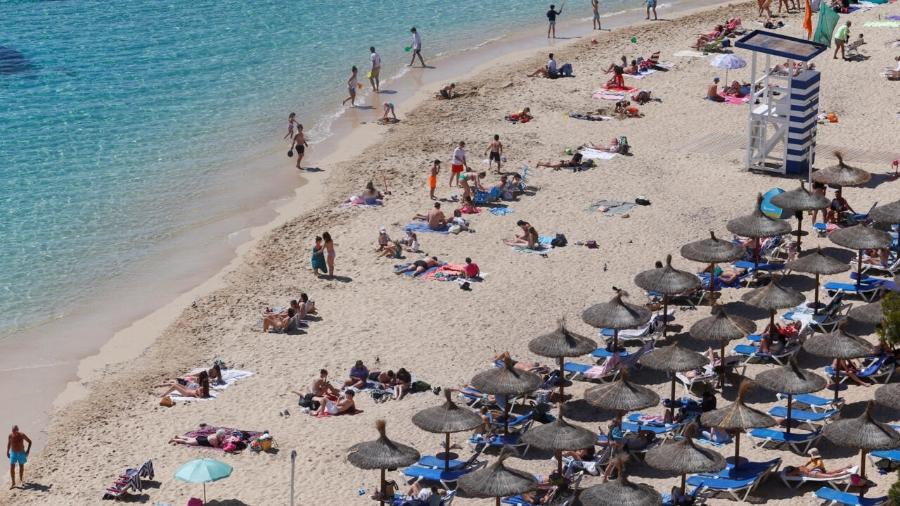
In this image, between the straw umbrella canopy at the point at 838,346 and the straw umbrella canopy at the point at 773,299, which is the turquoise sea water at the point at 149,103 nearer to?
the straw umbrella canopy at the point at 773,299

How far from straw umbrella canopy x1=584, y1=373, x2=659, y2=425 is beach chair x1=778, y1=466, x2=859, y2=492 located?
214cm

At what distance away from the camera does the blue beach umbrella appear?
819 inches

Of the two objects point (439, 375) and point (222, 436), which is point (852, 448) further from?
point (222, 436)

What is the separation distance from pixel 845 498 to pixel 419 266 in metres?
11.5

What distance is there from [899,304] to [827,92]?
19.3 metres

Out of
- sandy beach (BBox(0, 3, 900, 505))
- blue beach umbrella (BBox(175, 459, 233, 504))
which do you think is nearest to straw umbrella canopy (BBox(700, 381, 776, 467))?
sandy beach (BBox(0, 3, 900, 505))

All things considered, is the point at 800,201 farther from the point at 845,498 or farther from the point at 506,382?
the point at 845,498

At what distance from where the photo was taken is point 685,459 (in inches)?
776

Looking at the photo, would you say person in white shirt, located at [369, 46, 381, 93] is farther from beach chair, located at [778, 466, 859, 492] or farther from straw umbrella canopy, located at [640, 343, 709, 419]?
beach chair, located at [778, 466, 859, 492]

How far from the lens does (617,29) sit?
49.4 m

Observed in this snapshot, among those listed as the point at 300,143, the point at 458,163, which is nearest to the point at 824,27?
the point at 458,163

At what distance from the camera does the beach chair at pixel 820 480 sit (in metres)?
20.2

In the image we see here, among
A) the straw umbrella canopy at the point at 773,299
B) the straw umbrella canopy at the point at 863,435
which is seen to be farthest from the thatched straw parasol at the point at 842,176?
the straw umbrella canopy at the point at 863,435

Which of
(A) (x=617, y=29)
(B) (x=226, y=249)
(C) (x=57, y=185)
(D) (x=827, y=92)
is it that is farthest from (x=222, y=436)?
(A) (x=617, y=29)
